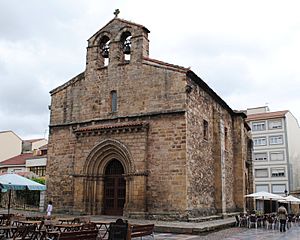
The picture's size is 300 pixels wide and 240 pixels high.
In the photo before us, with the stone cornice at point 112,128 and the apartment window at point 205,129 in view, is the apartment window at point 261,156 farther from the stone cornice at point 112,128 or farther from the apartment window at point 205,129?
the stone cornice at point 112,128

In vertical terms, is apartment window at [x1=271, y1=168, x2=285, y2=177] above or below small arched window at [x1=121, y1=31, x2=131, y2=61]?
below

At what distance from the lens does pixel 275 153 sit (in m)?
51.1

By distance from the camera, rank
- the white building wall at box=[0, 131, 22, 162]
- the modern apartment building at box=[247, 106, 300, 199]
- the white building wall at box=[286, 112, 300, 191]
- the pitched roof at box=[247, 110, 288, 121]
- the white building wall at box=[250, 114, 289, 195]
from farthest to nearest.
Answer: the pitched roof at box=[247, 110, 288, 121] < the white building wall at box=[286, 112, 300, 191] < the modern apartment building at box=[247, 106, 300, 199] < the white building wall at box=[250, 114, 289, 195] < the white building wall at box=[0, 131, 22, 162]

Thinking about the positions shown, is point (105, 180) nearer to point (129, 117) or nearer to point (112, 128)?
point (112, 128)

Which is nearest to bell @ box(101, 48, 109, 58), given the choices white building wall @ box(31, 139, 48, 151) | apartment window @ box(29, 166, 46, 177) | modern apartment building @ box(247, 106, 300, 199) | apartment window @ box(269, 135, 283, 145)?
apartment window @ box(29, 166, 46, 177)

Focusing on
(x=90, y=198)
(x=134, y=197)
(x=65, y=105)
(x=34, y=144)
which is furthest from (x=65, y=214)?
(x=34, y=144)

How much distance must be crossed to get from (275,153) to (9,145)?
37.3 m

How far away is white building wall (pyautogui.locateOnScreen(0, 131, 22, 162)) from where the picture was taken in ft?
157

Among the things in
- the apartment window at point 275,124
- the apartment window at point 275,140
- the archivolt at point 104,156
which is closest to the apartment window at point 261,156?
the apartment window at point 275,140

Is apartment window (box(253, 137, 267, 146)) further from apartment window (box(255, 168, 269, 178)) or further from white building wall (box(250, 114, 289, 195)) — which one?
apartment window (box(255, 168, 269, 178))

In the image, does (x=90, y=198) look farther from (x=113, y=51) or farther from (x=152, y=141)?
(x=113, y=51)

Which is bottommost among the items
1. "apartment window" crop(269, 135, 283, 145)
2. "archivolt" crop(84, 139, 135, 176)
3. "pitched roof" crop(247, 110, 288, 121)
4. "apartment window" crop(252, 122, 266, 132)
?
"archivolt" crop(84, 139, 135, 176)

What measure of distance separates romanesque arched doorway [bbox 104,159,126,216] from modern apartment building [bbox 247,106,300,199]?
116 feet

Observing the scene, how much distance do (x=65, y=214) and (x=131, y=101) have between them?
272 inches
